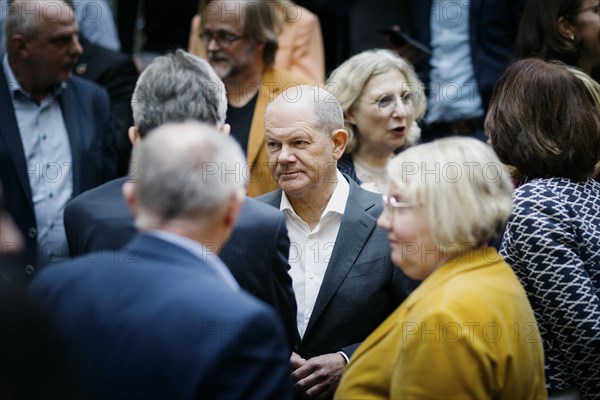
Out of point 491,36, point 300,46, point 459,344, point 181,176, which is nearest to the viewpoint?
point 181,176

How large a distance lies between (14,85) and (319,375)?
2892mm

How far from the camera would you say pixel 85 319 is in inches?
101

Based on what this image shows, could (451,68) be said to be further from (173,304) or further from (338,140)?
(173,304)

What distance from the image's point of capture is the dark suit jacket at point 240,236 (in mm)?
3383

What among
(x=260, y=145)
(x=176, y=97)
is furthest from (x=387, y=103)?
(x=176, y=97)

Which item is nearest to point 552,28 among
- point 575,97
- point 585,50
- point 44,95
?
point 585,50

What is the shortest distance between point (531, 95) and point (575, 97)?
18 cm

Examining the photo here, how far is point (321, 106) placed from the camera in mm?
4277

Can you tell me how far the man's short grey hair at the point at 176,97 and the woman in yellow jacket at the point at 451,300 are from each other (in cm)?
75

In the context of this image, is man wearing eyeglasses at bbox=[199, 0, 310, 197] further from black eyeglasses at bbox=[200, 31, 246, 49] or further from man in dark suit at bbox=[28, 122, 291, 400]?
man in dark suit at bbox=[28, 122, 291, 400]

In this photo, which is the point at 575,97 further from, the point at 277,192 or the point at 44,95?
the point at 44,95

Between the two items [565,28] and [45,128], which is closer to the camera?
[565,28]

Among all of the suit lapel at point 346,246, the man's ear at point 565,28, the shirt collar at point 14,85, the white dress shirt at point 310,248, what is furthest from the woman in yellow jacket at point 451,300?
the shirt collar at point 14,85

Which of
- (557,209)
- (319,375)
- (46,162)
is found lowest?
(319,375)
